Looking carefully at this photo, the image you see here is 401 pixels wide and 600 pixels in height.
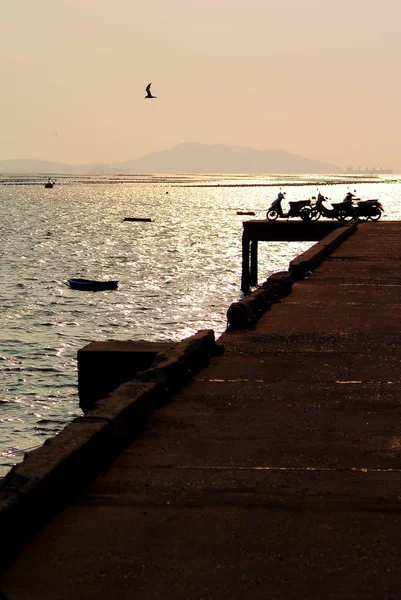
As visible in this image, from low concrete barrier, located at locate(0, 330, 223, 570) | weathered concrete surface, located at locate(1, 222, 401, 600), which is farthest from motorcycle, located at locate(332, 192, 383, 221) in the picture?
low concrete barrier, located at locate(0, 330, 223, 570)

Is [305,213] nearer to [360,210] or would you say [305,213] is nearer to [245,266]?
[360,210]

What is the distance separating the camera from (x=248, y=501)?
493cm

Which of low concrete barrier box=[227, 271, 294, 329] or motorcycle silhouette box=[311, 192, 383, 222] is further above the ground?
low concrete barrier box=[227, 271, 294, 329]

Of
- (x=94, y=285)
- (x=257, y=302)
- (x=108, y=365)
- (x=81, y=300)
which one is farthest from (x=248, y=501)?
(x=94, y=285)

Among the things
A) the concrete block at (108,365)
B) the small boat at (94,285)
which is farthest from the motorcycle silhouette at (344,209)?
the concrete block at (108,365)

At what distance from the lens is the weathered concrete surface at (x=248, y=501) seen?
156 inches

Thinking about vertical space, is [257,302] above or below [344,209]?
above

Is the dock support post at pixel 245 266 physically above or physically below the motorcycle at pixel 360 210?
below

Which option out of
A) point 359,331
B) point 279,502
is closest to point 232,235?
point 359,331

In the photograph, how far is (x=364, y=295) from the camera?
14242 millimetres

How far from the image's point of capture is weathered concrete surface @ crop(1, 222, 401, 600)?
3969 millimetres

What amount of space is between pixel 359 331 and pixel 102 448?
5.75 metres

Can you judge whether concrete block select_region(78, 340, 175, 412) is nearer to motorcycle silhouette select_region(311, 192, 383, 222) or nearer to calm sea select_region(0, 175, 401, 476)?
calm sea select_region(0, 175, 401, 476)

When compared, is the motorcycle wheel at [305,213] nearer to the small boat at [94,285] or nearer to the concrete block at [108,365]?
the small boat at [94,285]
